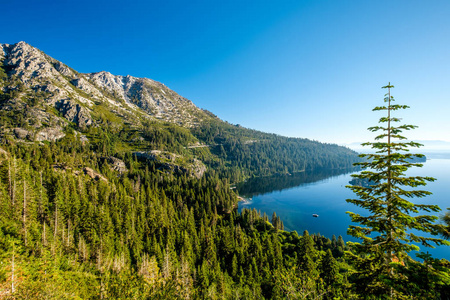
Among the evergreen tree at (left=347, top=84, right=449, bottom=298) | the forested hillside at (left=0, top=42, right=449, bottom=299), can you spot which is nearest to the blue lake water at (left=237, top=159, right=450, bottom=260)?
the forested hillside at (left=0, top=42, right=449, bottom=299)

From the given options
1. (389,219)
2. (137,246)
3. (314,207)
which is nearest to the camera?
(389,219)

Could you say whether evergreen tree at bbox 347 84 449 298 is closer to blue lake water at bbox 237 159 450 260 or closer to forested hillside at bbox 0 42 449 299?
forested hillside at bbox 0 42 449 299

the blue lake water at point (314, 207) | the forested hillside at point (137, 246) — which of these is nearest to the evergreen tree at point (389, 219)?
the forested hillside at point (137, 246)

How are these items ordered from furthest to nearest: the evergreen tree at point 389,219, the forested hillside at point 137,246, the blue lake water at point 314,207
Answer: the blue lake water at point 314,207, the forested hillside at point 137,246, the evergreen tree at point 389,219

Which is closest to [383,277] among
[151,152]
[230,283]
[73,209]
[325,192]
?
[230,283]

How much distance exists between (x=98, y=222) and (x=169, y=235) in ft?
83.1

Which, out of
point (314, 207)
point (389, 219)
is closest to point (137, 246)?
point (389, 219)

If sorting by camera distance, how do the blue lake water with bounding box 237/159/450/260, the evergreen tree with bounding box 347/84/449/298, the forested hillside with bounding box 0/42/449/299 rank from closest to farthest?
1. the evergreen tree with bounding box 347/84/449/298
2. the forested hillside with bounding box 0/42/449/299
3. the blue lake water with bounding box 237/159/450/260

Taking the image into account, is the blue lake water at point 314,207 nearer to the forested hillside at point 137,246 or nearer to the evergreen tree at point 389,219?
the forested hillside at point 137,246

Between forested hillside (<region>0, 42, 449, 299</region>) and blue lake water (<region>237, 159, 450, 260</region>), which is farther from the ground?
forested hillside (<region>0, 42, 449, 299</region>)

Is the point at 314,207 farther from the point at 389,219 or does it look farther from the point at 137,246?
the point at 389,219

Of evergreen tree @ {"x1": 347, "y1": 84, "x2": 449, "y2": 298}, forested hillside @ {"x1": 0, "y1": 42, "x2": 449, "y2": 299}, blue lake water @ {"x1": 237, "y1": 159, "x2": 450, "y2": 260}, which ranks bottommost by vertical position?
blue lake water @ {"x1": 237, "y1": 159, "x2": 450, "y2": 260}

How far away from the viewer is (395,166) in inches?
381

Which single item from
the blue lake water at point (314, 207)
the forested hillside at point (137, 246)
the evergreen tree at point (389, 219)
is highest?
the evergreen tree at point (389, 219)
